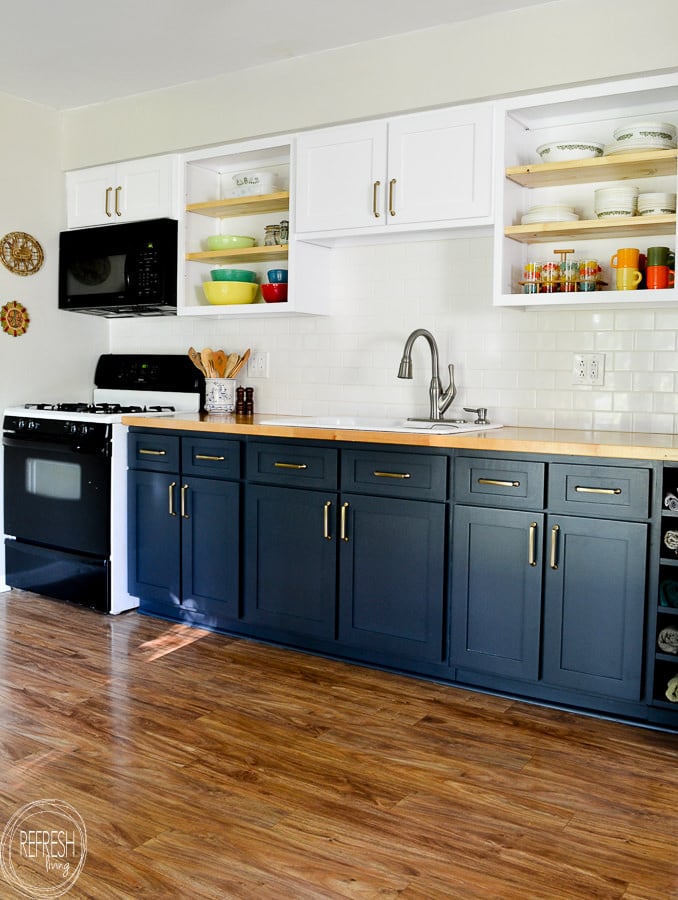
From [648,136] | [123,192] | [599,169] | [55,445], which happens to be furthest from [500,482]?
[123,192]

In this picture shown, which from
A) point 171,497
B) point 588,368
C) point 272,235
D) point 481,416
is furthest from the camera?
point 272,235

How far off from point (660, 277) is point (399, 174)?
41.5 inches

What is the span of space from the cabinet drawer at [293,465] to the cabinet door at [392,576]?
0.12 m

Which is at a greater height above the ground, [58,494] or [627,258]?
[627,258]

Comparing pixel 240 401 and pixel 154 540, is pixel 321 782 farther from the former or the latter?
pixel 240 401

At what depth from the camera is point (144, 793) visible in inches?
89.2

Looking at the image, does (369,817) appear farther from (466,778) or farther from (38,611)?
(38,611)

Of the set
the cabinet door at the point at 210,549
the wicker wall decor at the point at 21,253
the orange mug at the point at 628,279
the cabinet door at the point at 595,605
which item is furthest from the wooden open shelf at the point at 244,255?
the cabinet door at the point at 595,605

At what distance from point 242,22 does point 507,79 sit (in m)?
1.01

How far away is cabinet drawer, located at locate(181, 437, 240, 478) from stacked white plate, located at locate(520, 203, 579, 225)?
1.41 metres

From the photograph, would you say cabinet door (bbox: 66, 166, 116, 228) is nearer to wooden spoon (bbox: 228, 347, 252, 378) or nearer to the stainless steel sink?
wooden spoon (bbox: 228, 347, 252, 378)

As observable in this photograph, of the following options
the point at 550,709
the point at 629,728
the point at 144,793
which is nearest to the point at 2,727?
the point at 144,793

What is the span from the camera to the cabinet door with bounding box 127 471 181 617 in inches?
146

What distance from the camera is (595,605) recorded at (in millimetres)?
2744
